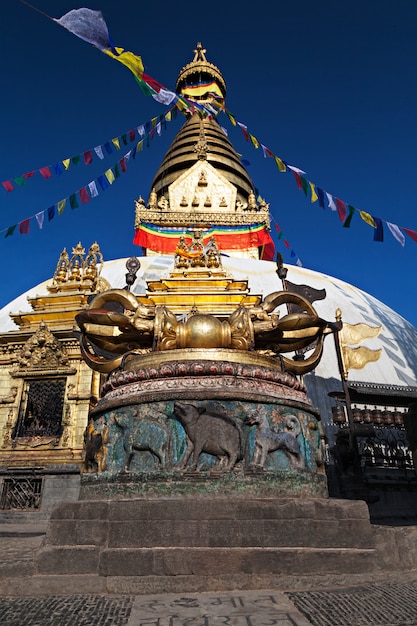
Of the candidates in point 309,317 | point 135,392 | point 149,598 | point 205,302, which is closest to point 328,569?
point 149,598

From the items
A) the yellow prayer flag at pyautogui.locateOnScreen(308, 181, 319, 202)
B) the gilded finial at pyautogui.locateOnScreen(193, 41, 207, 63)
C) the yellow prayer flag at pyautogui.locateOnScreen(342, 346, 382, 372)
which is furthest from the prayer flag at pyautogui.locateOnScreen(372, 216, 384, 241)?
the gilded finial at pyautogui.locateOnScreen(193, 41, 207, 63)

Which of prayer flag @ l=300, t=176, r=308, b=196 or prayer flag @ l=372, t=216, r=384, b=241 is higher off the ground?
prayer flag @ l=300, t=176, r=308, b=196

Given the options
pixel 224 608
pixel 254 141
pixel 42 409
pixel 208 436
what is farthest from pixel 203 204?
pixel 224 608

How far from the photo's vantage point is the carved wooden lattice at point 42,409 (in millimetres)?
10477

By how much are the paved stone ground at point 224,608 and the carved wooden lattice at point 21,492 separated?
6.78 meters

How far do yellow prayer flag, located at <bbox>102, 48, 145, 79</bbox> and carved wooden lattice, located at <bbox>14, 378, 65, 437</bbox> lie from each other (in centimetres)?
804

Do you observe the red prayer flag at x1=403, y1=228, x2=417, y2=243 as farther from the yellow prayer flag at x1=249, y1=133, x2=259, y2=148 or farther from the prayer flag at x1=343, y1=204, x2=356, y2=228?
the yellow prayer flag at x1=249, y1=133, x2=259, y2=148

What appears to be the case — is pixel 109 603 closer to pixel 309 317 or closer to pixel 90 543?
pixel 90 543

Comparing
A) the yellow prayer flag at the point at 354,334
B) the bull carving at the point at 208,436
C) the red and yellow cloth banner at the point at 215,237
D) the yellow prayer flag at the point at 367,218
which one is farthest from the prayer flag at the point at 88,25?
the red and yellow cloth banner at the point at 215,237

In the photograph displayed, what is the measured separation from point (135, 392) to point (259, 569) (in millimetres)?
1909

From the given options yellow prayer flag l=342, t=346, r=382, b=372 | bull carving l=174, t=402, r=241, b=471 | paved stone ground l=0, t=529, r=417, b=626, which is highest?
yellow prayer flag l=342, t=346, r=382, b=372

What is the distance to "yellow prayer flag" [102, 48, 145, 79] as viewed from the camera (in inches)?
418

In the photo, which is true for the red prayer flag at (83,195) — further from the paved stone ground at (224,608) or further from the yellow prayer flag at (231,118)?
the paved stone ground at (224,608)

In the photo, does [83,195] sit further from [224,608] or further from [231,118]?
[224,608]
